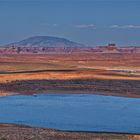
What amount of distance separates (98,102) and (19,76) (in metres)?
16.3

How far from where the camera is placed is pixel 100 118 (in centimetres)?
3419

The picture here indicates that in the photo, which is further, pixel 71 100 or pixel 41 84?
pixel 41 84

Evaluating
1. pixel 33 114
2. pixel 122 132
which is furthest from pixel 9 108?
pixel 122 132

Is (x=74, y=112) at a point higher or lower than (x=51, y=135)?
higher

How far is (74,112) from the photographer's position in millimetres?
36938

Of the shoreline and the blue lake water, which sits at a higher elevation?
the blue lake water

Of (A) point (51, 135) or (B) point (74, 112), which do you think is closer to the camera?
(A) point (51, 135)

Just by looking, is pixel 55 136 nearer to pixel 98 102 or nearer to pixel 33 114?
pixel 33 114

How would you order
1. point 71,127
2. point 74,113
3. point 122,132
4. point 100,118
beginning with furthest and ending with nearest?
point 74,113
point 100,118
point 71,127
point 122,132

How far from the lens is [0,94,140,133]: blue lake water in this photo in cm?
3153

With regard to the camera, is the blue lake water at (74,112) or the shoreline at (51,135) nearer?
the shoreline at (51,135)

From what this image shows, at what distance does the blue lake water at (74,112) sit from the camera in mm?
31531

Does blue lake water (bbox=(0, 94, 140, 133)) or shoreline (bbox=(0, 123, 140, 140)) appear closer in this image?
shoreline (bbox=(0, 123, 140, 140))

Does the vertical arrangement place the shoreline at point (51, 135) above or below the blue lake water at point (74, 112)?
below
